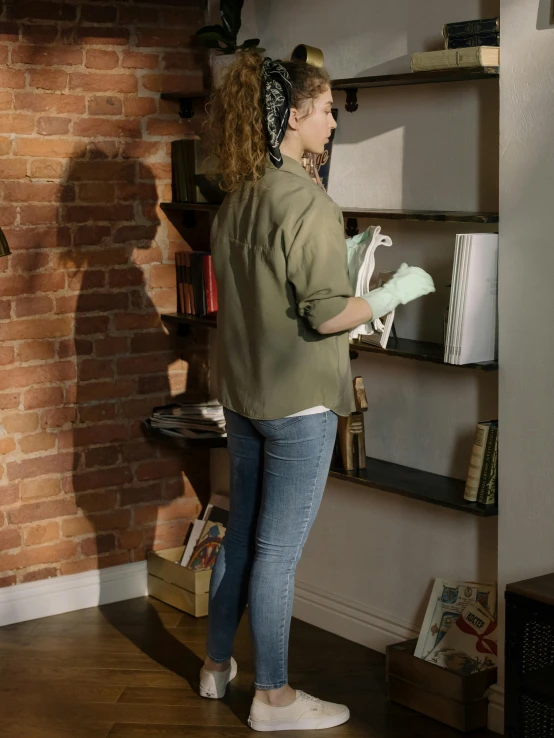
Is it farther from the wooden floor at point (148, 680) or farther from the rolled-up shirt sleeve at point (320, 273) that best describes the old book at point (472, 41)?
the wooden floor at point (148, 680)

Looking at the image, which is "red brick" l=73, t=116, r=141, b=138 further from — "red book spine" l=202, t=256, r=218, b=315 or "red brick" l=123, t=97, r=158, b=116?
"red book spine" l=202, t=256, r=218, b=315

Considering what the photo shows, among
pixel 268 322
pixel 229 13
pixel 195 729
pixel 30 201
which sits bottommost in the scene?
pixel 195 729

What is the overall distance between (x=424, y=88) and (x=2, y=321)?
1618mm

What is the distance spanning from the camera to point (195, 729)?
3.05 meters

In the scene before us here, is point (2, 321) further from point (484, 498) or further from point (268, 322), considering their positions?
point (484, 498)

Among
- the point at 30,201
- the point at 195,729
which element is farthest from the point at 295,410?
the point at 30,201

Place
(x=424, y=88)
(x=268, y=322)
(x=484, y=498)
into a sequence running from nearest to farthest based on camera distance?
(x=268, y=322) < (x=484, y=498) < (x=424, y=88)

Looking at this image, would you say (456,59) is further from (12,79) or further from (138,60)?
(12,79)

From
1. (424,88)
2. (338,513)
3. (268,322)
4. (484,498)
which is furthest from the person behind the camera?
(338,513)

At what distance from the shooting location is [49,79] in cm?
379

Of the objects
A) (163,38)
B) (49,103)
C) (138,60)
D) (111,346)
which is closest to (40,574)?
(111,346)

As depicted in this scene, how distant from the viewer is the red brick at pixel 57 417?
392 cm

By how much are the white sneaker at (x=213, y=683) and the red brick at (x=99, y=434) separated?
1.10m

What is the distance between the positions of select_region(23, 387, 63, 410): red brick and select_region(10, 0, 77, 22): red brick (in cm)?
127
